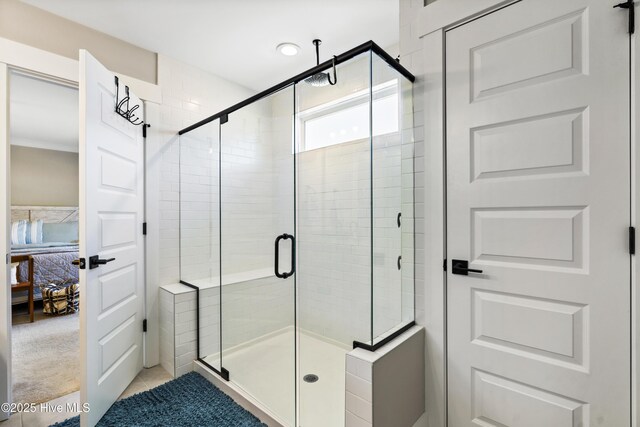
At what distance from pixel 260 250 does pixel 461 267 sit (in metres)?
1.33

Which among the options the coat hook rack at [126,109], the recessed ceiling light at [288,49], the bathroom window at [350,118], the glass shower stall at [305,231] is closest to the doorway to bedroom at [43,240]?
the coat hook rack at [126,109]

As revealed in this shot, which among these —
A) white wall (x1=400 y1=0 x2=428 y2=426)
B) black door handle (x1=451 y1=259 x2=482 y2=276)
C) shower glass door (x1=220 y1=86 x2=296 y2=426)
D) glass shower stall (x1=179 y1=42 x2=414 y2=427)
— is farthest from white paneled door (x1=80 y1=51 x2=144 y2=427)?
black door handle (x1=451 y1=259 x2=482 y2=276)

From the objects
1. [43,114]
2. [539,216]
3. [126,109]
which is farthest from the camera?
[43,114]

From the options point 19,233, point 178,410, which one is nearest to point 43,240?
point 19,233

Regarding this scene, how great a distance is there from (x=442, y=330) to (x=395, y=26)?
2161 mm

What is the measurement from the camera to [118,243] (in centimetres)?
212

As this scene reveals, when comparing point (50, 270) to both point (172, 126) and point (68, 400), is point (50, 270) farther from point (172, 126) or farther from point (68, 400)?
point (172, 126)

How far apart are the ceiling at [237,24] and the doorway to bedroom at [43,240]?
61cm

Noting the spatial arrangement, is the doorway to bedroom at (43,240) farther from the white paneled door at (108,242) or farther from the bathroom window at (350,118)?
the bathroom window at (350,118)

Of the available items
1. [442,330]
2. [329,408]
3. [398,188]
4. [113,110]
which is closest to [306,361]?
[329,408]

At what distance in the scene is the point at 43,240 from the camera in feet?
17.0

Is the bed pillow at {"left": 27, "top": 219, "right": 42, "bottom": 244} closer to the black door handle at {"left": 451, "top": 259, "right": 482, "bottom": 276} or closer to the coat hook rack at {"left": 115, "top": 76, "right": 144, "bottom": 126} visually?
the coat hook rack at {"left": 115, "top": 76, "right": 144, "bottom": 126}

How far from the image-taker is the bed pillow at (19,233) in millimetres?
4938

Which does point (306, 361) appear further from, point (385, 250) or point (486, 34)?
point (486, 34)
